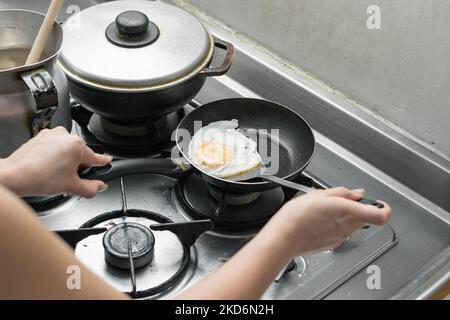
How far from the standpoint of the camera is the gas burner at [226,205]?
3.20 ft

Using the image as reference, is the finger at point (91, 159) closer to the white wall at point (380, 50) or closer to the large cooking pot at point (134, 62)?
the large cooking pot at point (134, 62)

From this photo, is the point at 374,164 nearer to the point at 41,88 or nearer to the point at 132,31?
the point at 132,31

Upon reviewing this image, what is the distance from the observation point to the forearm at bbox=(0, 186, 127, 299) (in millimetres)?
554

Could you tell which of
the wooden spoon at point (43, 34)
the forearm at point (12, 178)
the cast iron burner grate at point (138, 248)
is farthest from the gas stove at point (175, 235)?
the wooden spoon at point (43, 34)

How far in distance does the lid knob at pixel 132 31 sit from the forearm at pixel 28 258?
1.68ft

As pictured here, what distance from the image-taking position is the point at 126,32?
1.04 meters

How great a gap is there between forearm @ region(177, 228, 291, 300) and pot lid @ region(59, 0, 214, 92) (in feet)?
1.17

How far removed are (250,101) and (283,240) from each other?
402 mm

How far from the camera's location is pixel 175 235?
960mm

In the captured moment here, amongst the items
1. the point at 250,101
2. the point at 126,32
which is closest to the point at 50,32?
the point at 126,32

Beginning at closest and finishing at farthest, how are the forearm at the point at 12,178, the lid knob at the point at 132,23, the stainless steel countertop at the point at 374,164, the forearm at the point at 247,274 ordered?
the forearm at the point at 247,274 < the forearm at the point at 12,178 < the stainless steel countertop at the point at 374,164 < the lid knob at the point at 132,23

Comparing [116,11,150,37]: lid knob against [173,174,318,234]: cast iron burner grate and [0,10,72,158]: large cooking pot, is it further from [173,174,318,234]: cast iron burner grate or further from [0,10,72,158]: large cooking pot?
[173,174,318,234]: cast iron burner grate

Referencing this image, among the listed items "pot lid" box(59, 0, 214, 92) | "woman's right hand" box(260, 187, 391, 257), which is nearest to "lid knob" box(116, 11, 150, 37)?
"pot lid" box(59, 0, 214, 92)
